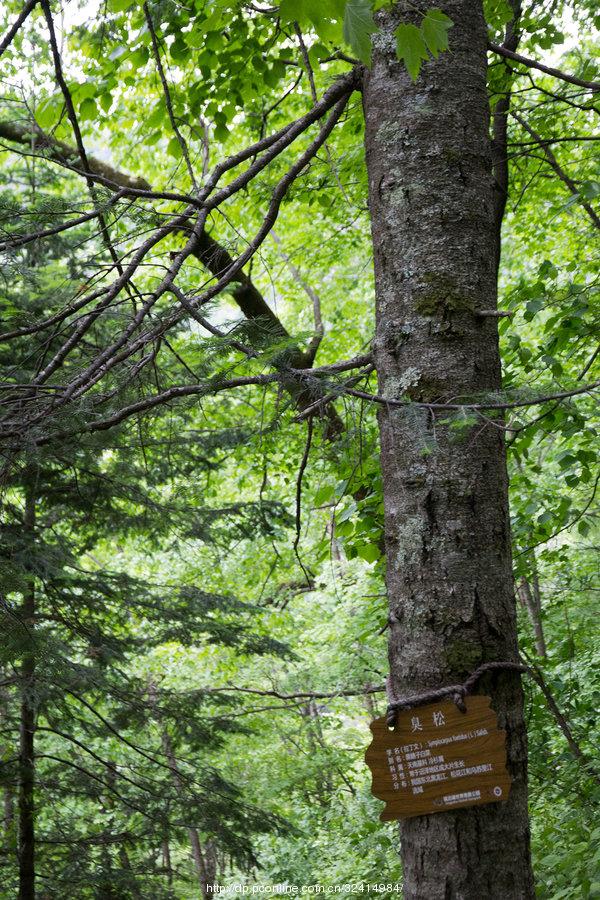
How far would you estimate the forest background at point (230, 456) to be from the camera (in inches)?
86.8

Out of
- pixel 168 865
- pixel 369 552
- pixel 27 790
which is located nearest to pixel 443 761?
pixel 369 552

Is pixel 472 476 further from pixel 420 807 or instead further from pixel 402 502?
pixel 420 807

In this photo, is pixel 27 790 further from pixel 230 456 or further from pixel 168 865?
pixel 168 865

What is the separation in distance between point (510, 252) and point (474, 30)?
33.1 feet

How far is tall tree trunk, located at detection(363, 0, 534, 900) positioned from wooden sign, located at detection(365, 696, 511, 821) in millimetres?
39

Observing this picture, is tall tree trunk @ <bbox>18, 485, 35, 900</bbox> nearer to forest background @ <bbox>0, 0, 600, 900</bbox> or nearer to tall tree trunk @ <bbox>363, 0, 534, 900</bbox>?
forest background @ <bbox>0, 0, 600, 900</bbox>

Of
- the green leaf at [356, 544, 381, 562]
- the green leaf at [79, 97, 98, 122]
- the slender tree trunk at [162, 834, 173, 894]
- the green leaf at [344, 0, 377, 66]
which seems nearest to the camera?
the green leaf at [344, 0, 377, 66]

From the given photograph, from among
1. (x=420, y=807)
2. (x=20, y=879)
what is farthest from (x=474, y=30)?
(x=20, y=879)

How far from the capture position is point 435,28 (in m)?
1.49

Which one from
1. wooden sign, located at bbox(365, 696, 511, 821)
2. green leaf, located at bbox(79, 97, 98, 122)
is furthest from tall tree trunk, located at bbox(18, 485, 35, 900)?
wooden sign, located at bbox(365, 696, 511, 821)

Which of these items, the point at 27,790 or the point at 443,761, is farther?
the point at 27,790

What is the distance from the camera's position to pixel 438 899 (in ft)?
5.05

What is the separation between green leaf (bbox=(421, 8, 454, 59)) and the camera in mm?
1482

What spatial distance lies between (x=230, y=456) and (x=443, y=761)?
5.73 metres
